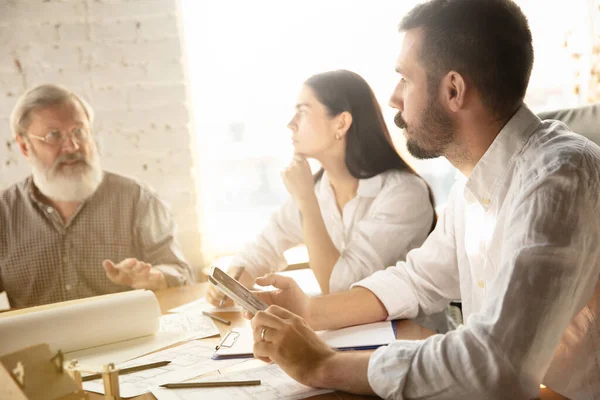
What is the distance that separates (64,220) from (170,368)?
1.35m

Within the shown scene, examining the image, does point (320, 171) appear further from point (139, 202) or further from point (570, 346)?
point (570, 346)

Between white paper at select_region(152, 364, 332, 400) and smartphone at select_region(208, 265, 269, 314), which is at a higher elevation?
smartphone at select_region(208, 265, 269, 314)

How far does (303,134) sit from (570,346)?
1.18 m

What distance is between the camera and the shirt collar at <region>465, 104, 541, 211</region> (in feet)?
3.30

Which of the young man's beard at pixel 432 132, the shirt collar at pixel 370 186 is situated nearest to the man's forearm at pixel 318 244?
the shirt collar at pixel 370 186

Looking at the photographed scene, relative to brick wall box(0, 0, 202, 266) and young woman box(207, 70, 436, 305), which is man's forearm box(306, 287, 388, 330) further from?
brick wall box(0, 0, 202, 266)

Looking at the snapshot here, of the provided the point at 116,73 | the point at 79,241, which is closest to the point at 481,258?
the point at 79,241

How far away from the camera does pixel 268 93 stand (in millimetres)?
2764

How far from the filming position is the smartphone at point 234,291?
110 cm

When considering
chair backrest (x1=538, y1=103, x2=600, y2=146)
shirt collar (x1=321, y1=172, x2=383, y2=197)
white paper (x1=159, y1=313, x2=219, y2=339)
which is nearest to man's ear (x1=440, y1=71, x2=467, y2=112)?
chair backrest (x1=538, y1=103, x2=600, y2=146)

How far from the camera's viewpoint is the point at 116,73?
8.39 ft

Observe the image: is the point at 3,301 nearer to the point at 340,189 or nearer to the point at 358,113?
the point at 340,189

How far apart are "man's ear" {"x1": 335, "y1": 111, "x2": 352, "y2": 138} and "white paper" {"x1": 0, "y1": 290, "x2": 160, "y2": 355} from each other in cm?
92

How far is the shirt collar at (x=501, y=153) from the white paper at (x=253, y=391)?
44 centimetres
